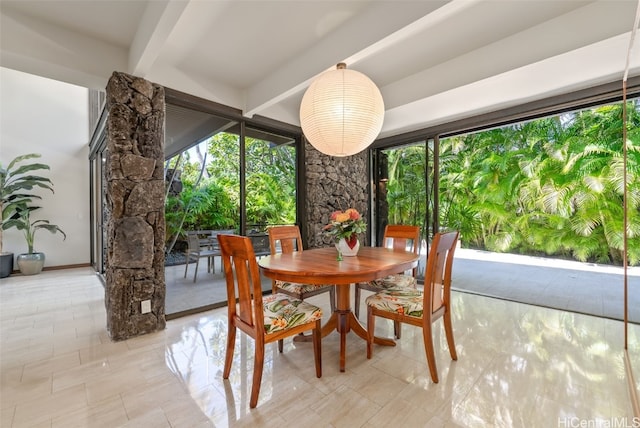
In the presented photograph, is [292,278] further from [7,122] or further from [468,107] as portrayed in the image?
[7,122]

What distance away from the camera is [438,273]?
6.04 feet

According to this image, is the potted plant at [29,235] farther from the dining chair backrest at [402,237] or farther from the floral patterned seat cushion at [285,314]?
the dining chair backrest at [402,237]

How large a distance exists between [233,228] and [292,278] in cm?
198

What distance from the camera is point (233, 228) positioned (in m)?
3.45

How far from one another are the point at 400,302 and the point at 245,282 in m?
1.05

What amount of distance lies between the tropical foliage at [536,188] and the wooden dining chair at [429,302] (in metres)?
2.36

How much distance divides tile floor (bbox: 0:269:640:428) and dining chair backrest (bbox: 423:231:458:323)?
0.43 m

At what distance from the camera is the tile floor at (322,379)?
1.46 m

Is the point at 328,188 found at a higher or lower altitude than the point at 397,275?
higher

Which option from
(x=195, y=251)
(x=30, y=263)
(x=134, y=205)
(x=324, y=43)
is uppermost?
(x=324, y=43)

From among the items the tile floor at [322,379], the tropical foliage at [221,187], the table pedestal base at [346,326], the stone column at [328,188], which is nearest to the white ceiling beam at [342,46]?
the tropical foliage at [221,187]

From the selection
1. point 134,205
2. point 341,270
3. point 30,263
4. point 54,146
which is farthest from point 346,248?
point 54,146

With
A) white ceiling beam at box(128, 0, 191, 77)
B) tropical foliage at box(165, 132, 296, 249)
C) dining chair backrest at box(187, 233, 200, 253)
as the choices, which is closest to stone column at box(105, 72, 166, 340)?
white ceiling beam at box(128, 0, 191, 77)

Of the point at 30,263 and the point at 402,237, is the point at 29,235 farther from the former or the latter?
the point at 402,237
